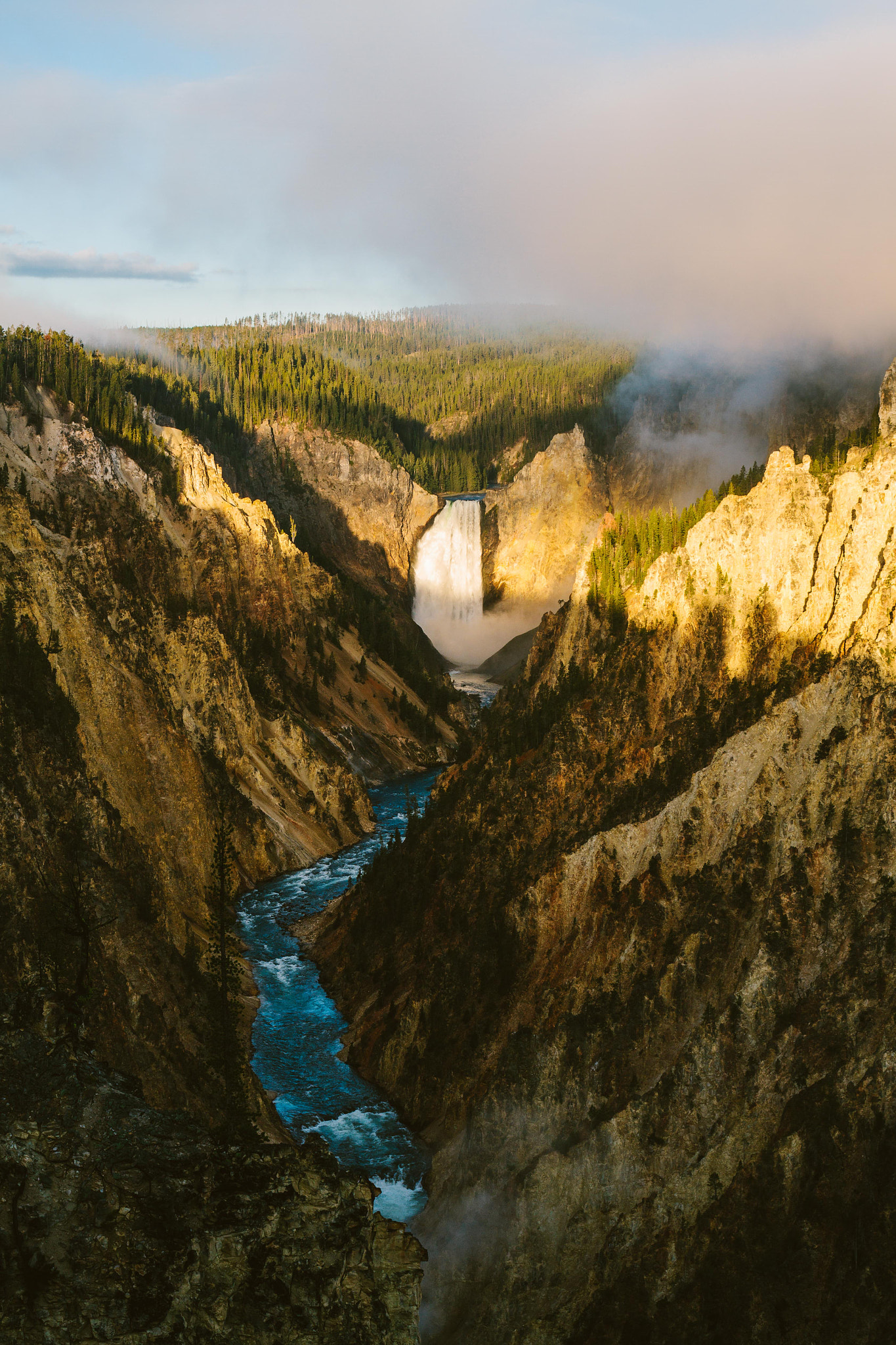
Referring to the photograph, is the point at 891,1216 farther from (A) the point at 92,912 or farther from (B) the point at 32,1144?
(A) the point at 92,912

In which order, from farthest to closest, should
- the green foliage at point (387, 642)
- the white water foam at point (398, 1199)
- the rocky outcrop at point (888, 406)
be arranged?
the green foliage at point (387, 642)
the rocky outcrop at point (888, 406)
the white water foam at point (398, 1199)

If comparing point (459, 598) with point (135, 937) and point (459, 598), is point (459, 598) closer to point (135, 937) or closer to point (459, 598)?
point (459, 598)

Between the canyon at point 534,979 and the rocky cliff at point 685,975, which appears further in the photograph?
the rocky cliff at point 685,975

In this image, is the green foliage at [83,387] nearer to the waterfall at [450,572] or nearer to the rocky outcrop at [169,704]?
the rocky outcrop at [169,704]

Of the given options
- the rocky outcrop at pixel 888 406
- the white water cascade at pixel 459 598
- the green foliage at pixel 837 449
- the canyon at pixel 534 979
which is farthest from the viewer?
the white water cascade at pixel 459 598

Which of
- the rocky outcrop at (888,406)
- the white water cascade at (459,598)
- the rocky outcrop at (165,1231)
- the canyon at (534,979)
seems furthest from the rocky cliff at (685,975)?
the white water cascade at (459,598)

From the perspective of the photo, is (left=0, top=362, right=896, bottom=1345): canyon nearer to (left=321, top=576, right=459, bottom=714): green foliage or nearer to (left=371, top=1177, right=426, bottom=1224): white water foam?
(left=371, top=1177, right=426, bottom=1224): white water foam

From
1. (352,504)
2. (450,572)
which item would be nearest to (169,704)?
(352,504)
